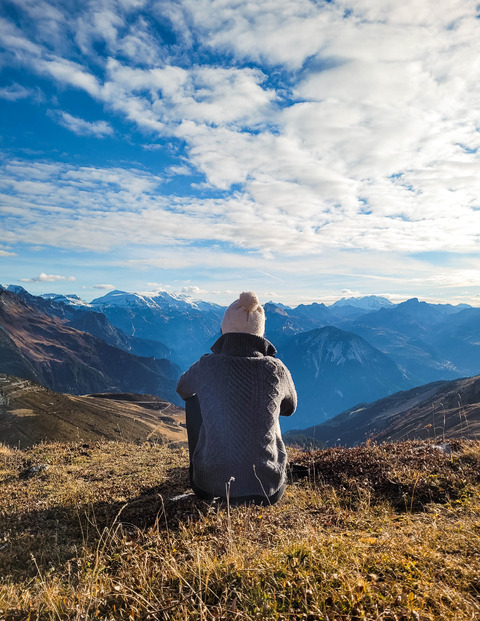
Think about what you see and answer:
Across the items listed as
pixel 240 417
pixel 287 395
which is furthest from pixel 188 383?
pixel 287 395

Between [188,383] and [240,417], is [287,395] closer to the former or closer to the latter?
[240,417]

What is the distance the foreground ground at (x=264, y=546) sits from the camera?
2328 mm

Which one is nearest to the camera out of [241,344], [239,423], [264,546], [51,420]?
[264,546]

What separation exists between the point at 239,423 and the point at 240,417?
0.08 meters

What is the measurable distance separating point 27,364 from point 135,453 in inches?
6512

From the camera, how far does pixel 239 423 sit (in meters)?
4.34

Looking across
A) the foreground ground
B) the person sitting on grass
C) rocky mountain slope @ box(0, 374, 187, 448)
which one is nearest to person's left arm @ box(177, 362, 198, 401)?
the person sitting on grass

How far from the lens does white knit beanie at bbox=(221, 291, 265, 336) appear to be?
484 cm

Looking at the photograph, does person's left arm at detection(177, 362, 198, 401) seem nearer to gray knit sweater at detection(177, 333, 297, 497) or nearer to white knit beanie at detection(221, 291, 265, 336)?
gray knit sweater at detection(177, 333, 297, 497)

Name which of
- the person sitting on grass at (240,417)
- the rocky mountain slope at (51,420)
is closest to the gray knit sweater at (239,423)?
the person sitting on grass at (240,417)

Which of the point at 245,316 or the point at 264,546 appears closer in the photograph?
the point at 264,546

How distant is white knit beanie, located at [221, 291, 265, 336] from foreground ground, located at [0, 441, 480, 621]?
7.50 feet

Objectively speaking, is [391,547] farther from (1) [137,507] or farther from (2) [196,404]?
(1) [137,507]

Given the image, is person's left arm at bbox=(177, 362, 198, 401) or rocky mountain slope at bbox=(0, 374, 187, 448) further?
rocky mountain slope at bbox=(0, 374, 187, 448)
